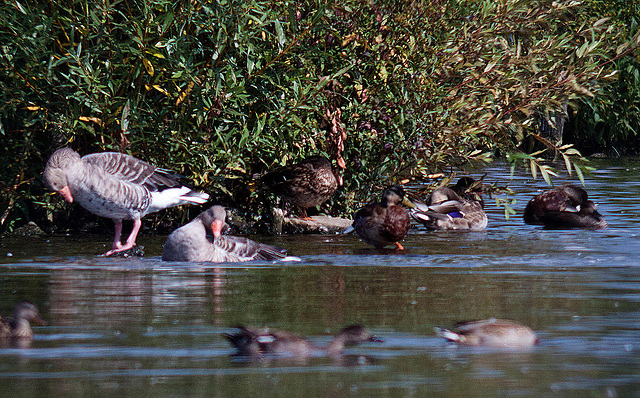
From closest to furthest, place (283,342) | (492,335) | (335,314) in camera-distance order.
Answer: (283,342), (492,335), (335,314)

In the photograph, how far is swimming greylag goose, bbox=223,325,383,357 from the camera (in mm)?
6383

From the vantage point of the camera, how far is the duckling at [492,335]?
6.60 metres

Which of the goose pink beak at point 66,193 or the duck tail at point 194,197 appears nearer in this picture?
the goose pink beak at point 66,193

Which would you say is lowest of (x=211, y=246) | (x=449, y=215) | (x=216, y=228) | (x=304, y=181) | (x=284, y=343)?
(x=284, y=343)

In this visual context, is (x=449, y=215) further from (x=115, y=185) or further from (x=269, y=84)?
(x=115, y=185)

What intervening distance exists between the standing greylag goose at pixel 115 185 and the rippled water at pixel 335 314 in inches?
23.0

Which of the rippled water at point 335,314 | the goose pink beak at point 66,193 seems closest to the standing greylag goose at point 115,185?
the goose pink beak at point 66,193

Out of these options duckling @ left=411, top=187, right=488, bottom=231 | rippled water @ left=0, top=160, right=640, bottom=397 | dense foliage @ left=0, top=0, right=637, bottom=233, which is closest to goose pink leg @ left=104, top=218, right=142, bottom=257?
A: rippled water @ left=0, top=160, right=640, bottom=397

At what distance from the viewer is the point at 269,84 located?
548 inches

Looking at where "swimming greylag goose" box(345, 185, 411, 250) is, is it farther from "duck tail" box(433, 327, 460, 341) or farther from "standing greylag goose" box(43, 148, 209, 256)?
"duck tail" box(433, 327, 460, 341)

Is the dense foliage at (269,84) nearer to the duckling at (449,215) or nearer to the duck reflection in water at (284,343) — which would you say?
the duckling at (449,215)

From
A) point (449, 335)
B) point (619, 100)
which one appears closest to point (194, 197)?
point (449, 335)

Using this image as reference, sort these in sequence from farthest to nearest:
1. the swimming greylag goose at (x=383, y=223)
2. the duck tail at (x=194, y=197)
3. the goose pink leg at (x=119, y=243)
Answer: the duck tail at (x=194, y=197) < the swimming greylag goose at (x=383, y=223) < the goose pink leg at (x=119, y=243)

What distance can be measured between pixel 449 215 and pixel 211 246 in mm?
5113
